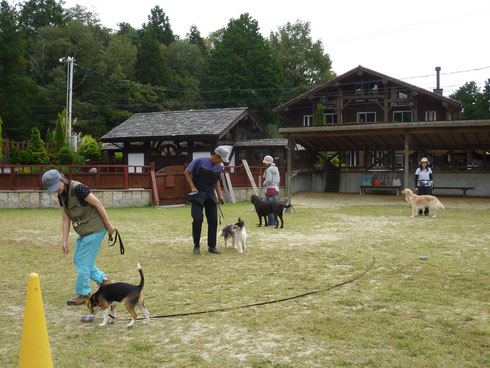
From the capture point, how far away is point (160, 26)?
2677 inches

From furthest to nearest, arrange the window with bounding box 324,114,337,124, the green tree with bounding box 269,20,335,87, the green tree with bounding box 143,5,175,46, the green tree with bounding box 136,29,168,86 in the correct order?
the green tree with bounding box 143,5,175,46
the green tree with bounding box 269,20,335,87
the green tree with bounding box 136,29,168,86
the window with bounding box 324,114,337,124

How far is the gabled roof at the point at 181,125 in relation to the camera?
85.0ft

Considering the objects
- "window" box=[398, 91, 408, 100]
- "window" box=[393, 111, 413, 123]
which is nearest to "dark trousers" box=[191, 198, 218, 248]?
"window" box=[398, 91, 408, 100]

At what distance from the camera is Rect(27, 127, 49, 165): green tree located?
2466cm

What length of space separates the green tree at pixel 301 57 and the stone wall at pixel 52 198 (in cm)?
4194

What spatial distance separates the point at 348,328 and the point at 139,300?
1.99 m

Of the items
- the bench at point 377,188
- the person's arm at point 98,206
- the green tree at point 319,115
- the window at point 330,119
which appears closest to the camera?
the person's arm at point 98,206

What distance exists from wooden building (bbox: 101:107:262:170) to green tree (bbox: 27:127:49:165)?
4.06 m

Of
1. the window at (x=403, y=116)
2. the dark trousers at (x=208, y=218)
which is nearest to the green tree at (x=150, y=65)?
the window at (x=403, y=116)

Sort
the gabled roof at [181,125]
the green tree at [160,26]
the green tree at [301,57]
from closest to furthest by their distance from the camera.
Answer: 1. the gabled roof at [181,125]
2. the green tree at [301,57]
3. the green tree at [160,26]

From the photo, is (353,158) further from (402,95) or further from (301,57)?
(301,57)

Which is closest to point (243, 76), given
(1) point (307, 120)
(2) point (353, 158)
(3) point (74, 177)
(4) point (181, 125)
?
(1) point (307, 120)

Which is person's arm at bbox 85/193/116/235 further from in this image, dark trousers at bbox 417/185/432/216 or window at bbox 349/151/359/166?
window at bbox 349/151/359/166

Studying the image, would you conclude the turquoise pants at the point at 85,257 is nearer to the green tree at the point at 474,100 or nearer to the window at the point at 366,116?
the window at the point at 366,116
